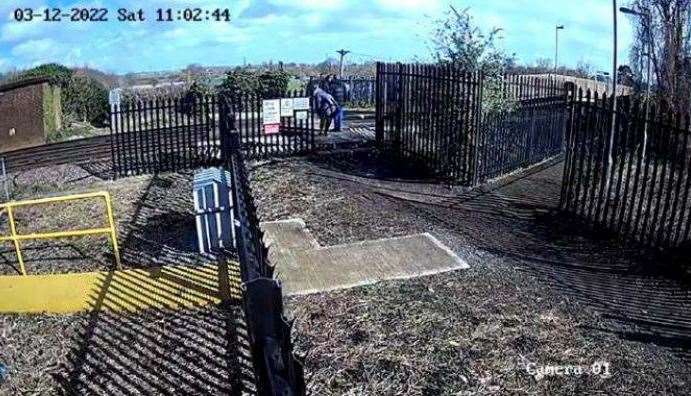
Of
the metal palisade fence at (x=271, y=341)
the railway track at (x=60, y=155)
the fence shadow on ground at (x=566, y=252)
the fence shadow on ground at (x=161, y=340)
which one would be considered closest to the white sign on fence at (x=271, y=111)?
→ the fence shadow on ground at (x=566, y=252)

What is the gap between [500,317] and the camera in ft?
16.2

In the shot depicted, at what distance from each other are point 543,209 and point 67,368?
6.85m

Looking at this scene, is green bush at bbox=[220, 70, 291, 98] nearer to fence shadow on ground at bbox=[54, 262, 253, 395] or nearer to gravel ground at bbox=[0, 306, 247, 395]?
fence shadow on ground at bbox=[54, 262, 253, 395]

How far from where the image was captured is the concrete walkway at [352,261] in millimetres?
5855

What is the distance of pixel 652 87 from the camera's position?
45.8ft

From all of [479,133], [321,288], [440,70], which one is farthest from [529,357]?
[440,70]

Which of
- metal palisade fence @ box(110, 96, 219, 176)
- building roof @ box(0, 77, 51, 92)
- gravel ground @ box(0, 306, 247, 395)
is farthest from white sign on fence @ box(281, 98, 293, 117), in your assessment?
building roof @ box(0, 77, 51, 92)

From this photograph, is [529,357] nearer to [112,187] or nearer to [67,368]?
[67,368]

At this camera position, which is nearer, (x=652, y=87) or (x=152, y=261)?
(x=152, y=261)

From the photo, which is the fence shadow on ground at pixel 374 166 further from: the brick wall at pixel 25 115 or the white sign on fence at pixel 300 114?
the brick wall at pixel 25 115

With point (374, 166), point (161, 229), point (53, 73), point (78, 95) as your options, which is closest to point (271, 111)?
point (374, 166)

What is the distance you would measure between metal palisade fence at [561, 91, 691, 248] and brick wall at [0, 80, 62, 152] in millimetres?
19811

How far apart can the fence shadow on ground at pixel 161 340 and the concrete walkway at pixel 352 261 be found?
0.65m

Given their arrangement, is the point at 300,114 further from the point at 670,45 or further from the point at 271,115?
the point at 670,45
